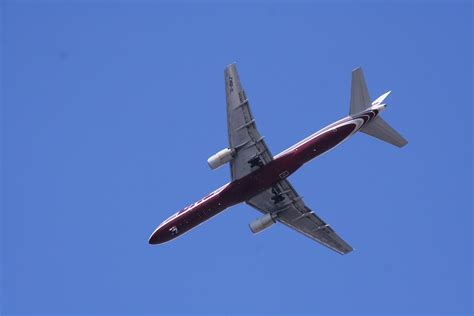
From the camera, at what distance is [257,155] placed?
79938 mm

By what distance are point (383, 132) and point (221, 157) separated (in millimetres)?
14129

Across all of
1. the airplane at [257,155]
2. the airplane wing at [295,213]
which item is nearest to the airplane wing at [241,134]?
the airplane at [257,155]

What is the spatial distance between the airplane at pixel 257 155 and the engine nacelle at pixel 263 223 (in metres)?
1.24

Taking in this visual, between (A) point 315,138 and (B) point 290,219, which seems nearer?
(A) point 315,138

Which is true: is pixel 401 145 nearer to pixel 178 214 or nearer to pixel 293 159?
pixel 293 159

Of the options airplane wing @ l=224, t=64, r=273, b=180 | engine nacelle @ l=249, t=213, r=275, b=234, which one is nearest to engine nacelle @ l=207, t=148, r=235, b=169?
airplane wing @ l=224, t=64, r=273, b=180

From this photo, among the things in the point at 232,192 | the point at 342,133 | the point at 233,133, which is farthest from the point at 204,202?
the point at 342,133

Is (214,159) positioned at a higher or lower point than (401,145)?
higher

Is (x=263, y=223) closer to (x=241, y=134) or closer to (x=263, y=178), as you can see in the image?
(x=263, y=178)

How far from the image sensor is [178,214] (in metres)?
85.8

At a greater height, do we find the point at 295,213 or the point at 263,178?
the point at 263,178

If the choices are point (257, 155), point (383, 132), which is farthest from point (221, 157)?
point (383, 132)

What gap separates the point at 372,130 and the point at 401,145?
2.91 meters

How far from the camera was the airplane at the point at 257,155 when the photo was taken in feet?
257
